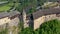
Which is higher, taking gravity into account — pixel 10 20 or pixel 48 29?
pixel 10 20

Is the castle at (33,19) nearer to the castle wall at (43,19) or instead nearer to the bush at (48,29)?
the castle wall at (43,19)

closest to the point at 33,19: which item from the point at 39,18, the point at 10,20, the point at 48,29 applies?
the point at 39,18

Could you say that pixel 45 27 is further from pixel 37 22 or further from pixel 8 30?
pixel 8 30

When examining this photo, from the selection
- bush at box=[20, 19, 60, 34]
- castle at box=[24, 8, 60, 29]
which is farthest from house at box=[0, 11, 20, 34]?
bush at box=[20, 19, 60, 34]

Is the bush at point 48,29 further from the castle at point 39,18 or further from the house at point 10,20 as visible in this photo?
the house at point 10,20

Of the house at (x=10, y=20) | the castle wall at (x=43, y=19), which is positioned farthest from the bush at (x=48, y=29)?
the house at (x=10, y=20)

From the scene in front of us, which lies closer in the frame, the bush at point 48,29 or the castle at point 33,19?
the bush at point 48,29

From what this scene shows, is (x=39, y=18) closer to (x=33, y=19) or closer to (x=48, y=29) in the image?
(x=33, y=19)

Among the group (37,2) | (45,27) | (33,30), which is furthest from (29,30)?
(37,2)

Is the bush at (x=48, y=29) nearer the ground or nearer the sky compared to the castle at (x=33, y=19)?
nearer the ground

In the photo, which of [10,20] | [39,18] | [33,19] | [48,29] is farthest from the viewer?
[10,20]

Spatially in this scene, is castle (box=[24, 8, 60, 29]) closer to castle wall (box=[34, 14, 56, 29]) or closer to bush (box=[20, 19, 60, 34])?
castle wall (box=[34, 14, 56, 29])
